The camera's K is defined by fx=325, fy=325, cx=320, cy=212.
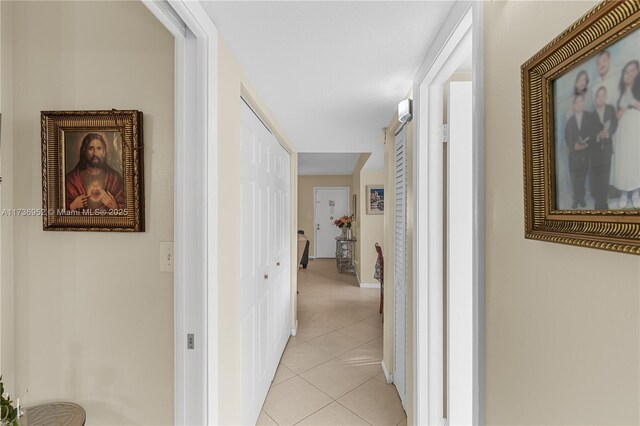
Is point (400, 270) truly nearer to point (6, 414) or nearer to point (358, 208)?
point (6, 414)

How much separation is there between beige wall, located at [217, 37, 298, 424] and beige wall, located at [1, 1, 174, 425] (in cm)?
21

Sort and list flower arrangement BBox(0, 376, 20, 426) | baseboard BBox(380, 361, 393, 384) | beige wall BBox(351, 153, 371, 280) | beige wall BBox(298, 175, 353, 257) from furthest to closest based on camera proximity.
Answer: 1. beige wall BBox(298, 175, 353, 257)
2. beige wall BBox(351, 153, 371, 280)
3. baseboard BBox(380, 361, 393, 384)
4. flower arrangement BBox(0, 376, 20, 426)

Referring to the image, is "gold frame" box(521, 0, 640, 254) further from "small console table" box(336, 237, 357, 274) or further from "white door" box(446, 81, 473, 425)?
"small console table" box(336, 237, 357, 274)

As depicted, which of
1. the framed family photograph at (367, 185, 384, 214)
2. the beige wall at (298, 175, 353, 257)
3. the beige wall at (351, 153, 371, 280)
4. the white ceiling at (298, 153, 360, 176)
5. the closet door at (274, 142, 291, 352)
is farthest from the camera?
the beige wall at (298, 175, 353, 257)

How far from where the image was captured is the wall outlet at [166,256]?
1.33 metres

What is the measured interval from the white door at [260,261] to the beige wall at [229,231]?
0.17 m

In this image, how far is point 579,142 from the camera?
0.57 m

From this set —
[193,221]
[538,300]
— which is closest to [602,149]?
[538,300]

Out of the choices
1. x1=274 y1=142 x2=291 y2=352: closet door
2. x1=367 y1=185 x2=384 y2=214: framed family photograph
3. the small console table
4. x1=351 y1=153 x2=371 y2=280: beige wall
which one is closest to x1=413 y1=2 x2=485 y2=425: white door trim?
x1=274 y1=142 x2=291 y2=352: closet door

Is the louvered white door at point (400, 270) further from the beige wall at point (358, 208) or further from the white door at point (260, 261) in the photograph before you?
the beige wall at point (358, 208)

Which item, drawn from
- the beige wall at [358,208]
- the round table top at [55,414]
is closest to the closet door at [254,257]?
the round table top at [55,414]

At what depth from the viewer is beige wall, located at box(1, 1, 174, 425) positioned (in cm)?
133

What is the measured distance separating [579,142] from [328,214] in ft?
27.6

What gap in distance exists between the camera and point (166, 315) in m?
1.33
